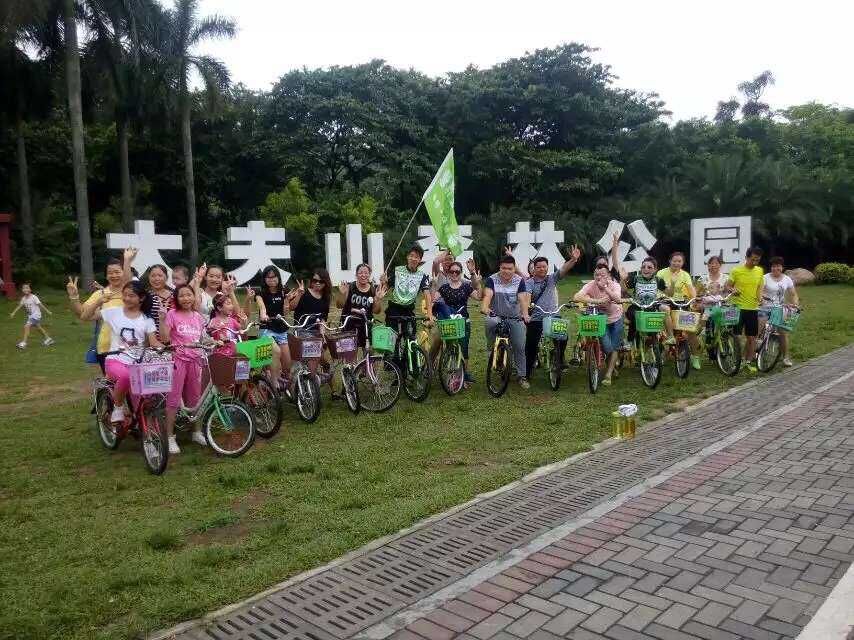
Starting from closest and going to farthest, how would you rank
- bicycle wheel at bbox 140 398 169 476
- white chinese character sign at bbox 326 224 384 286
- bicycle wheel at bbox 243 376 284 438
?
bicycle wheel at bbox 140 398 169 476
bicycle wheel at bbox 243 376 284 438
white chinese character sign at bbox 326 224 384 286

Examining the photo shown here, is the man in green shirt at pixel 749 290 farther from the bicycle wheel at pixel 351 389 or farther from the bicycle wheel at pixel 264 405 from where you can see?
the bicycle wheel at pixel 264 405

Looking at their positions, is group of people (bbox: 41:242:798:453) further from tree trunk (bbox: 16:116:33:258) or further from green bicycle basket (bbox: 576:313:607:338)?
tree trunk (bbox: 16:116:33:258)

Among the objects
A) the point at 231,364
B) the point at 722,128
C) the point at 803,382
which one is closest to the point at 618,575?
the point at 231,364

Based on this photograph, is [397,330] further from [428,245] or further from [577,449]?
[428,245]

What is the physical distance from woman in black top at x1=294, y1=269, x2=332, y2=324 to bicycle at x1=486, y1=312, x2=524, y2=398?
1.89 m

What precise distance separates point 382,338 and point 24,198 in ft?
78.0

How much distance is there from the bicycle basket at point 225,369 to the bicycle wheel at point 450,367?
2.75 m

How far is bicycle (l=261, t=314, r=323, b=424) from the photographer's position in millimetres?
6844

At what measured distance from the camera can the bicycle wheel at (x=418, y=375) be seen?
25.1 feet

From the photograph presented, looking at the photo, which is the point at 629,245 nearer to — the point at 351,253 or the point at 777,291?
the point at 351,253

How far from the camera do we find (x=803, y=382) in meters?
8.28

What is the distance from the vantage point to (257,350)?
20.2 ft

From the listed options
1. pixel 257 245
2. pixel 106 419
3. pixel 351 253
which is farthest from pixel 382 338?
pixel 351 253

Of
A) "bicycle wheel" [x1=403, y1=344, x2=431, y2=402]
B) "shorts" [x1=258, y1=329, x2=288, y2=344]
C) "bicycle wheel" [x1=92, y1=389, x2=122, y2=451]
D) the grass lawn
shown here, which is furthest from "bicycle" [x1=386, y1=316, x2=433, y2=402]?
"bicycle wheel" [x1=92, y1=389, x2=122, y2=451]
